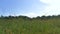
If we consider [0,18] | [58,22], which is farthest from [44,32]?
[58,22]

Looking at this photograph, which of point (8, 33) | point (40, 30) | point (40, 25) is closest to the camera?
point (8, 33)

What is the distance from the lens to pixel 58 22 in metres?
7.40

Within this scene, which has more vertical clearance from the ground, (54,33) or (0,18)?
(0,18)

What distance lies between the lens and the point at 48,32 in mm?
4531

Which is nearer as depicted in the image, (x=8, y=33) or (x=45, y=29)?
(x=8, y=33)

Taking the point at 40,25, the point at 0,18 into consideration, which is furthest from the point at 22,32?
the point at 0,18

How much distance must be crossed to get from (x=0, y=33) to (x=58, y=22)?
405cm

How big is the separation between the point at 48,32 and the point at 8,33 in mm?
1244

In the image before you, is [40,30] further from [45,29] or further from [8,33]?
[8,33]

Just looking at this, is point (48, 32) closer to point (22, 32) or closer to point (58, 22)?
point (22, 32)

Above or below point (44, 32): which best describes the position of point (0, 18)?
above

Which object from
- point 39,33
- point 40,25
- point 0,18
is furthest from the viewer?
point 0,18

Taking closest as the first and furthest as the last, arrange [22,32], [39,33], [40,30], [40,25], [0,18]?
[22,32] → [39,33] → [40,30] → [40,25] → [0,18]

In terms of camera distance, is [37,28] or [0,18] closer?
[37,28]
